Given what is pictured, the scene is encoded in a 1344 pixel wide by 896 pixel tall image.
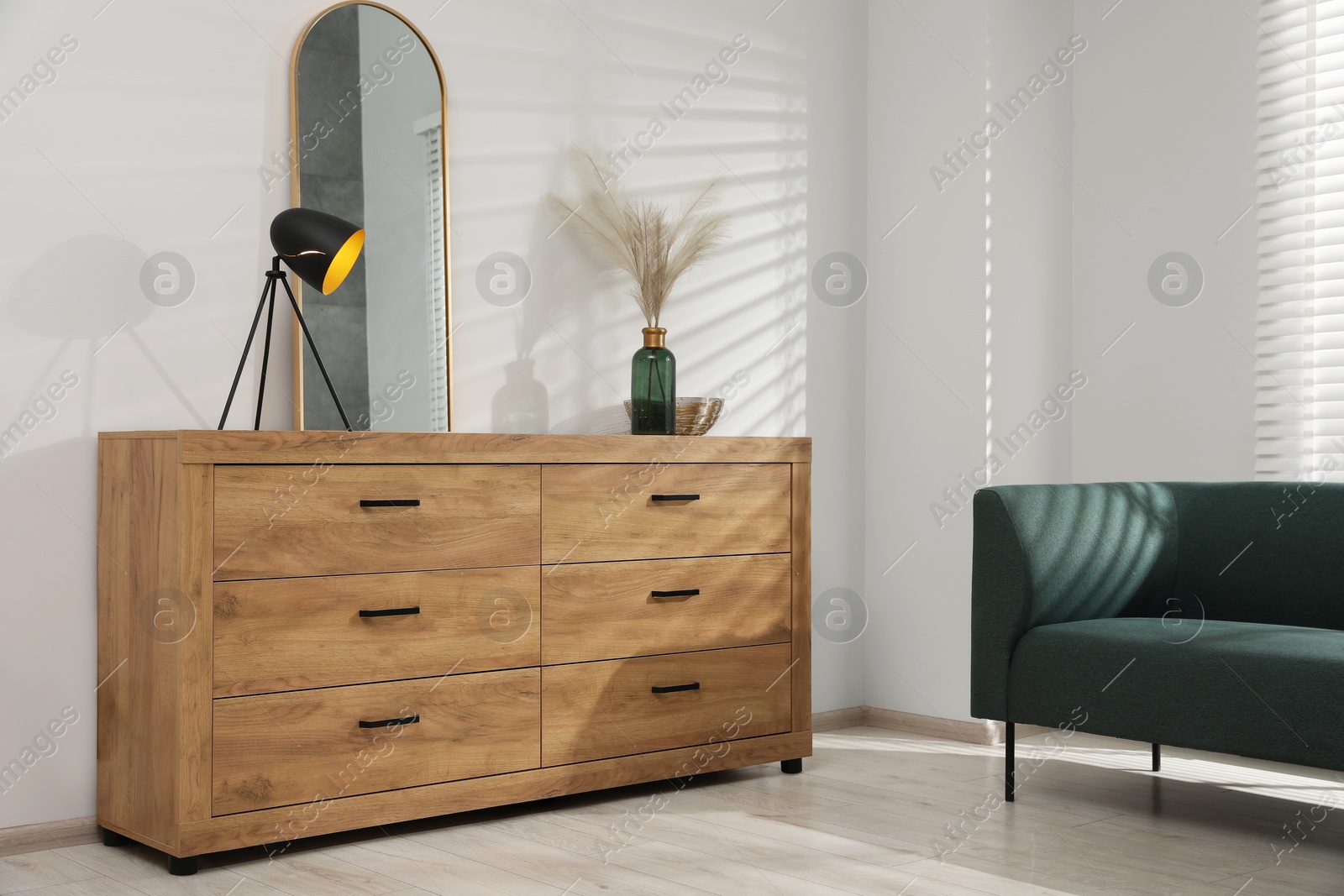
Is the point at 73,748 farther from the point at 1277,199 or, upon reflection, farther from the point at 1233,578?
the point at 1277,199

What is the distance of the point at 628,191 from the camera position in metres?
3.54

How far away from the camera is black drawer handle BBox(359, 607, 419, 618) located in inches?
100

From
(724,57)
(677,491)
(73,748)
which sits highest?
(724,57)

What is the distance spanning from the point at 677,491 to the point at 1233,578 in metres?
1.44

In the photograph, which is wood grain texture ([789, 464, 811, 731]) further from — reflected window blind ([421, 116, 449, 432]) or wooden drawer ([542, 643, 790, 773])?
reflected window blind ([421, 116, 449, 432])

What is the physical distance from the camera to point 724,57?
3.77 m

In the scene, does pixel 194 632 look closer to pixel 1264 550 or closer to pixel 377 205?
pixel 377 205

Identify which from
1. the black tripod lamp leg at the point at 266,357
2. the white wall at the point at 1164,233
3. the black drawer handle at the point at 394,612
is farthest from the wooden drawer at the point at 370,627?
the white wall at the point at 1164,233

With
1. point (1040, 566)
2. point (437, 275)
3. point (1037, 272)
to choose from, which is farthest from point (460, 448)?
point (1037, 272)

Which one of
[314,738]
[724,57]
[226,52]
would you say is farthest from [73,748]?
[724,57]

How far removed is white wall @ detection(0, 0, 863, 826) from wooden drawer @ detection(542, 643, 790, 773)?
72 centimetres

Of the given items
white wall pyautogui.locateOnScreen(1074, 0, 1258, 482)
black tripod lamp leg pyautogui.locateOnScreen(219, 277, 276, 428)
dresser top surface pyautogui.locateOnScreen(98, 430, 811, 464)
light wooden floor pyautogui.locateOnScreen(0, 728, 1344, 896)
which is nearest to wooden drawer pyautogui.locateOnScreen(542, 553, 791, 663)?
dresser top surface pyautogui.locateOnScreen(98, 430, 811, 464)

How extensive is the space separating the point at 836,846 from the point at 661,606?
751 mm

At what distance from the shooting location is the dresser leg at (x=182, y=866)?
7.64 feet
